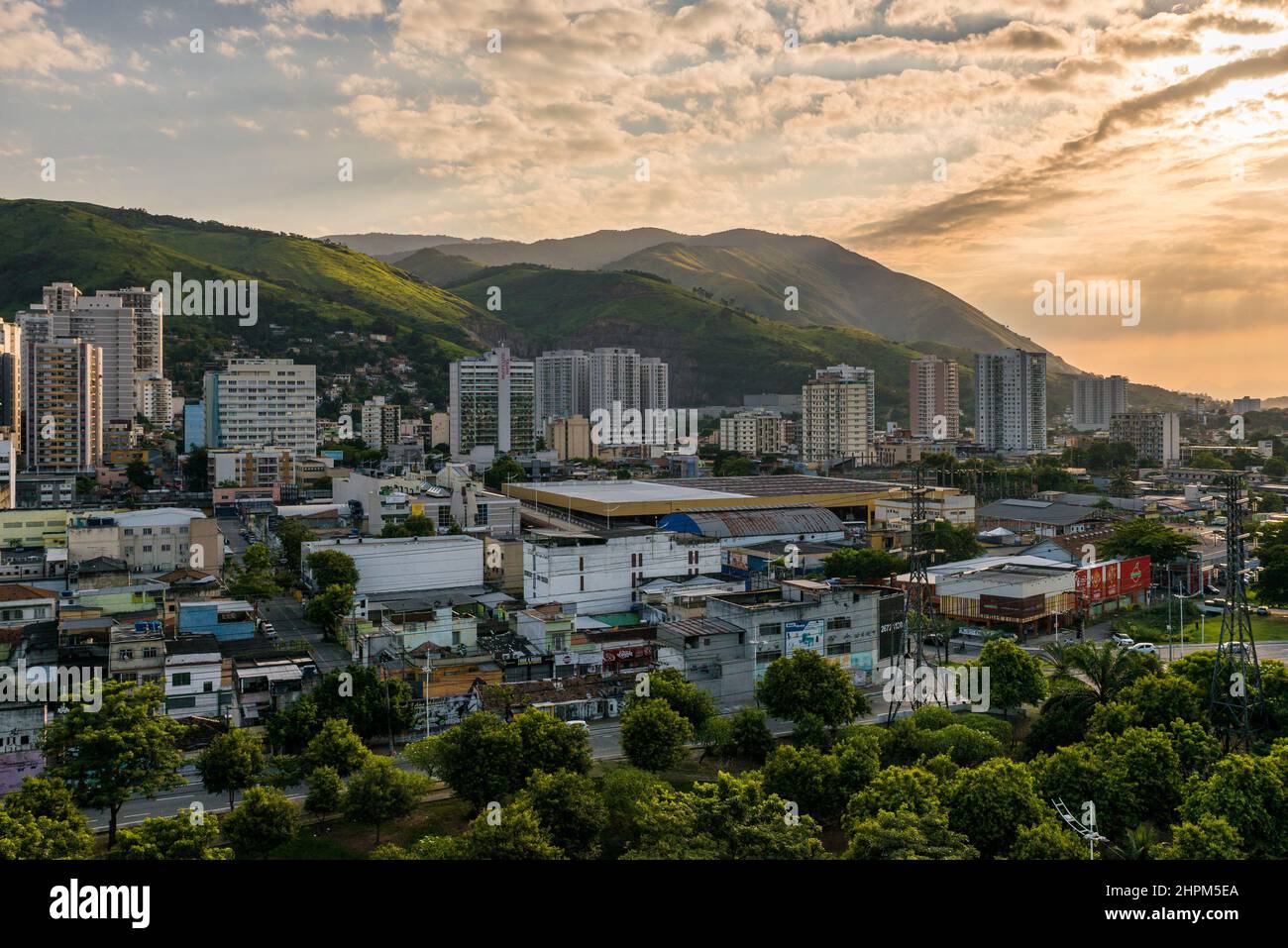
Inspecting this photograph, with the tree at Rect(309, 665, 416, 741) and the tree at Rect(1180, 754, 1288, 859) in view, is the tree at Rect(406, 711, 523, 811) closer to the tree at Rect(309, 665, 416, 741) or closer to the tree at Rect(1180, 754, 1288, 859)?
the tree at Rect(309, 665, 416, 741)

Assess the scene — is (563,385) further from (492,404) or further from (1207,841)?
(1207,841)

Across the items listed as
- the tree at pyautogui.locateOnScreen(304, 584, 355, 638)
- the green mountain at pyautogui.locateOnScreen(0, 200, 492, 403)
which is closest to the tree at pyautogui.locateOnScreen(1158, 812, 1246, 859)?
the tree at pyautogui.locateOnScreen(304, 584, 355, 638)

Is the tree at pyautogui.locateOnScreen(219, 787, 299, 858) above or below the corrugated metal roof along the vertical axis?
below

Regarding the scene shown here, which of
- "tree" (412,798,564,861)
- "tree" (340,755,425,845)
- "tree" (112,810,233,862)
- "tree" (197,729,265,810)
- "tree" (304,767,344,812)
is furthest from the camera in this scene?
"tree" (197,729,265,810)

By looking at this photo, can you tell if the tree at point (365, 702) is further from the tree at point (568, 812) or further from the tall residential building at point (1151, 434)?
the tall residential building at point (1151, 434)

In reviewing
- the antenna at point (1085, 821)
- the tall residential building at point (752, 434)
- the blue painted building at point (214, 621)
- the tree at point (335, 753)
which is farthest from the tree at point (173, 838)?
the tall residential building at point (752, 434)
